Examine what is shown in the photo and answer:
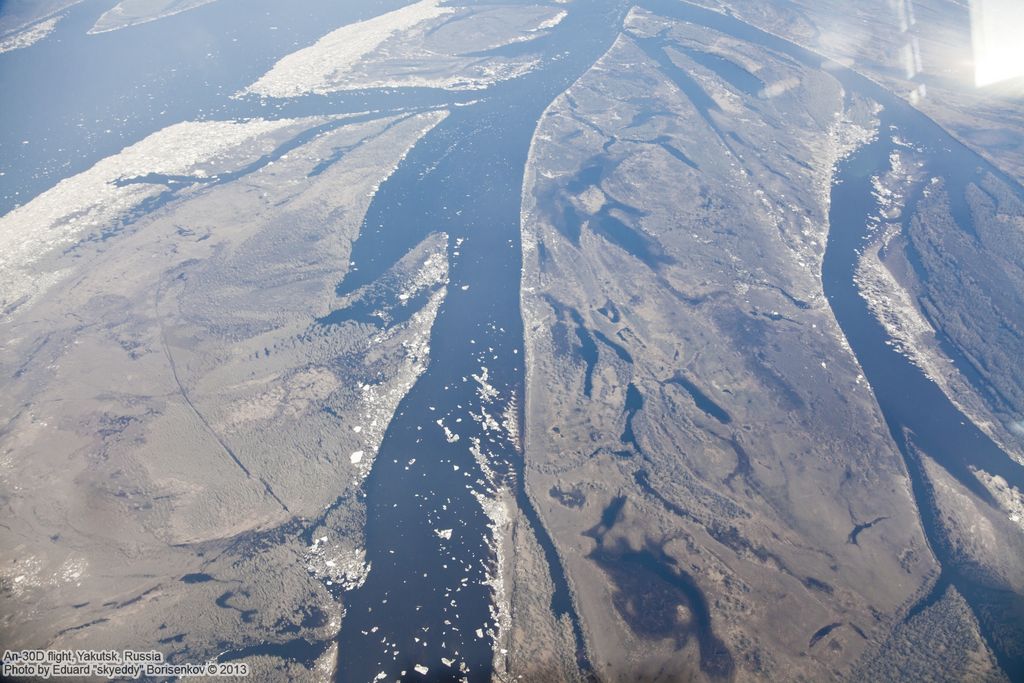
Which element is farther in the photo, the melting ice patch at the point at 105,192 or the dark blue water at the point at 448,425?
the melting ice patch at the point at 105,192

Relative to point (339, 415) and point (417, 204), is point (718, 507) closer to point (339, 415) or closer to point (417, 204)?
point (339, 415)

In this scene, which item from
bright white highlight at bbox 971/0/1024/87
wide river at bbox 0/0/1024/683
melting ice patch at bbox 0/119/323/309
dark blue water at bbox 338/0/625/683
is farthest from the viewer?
bright white highlight at bbox 971/0/1024/87

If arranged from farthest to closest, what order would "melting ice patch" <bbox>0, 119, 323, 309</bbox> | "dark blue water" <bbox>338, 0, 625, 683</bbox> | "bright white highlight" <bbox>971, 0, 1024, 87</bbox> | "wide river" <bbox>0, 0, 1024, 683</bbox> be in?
"bright white highlight" <bbox>971, 0, 1024, 87</bbox> < "melting ice patch" <bbox>0, 119, 323, 309</bbox> < "wide river" <bbox>0, 0, 1024, 683</bbox> < "dark blue water" <bbox>338, 0, 625, 683</bbox>

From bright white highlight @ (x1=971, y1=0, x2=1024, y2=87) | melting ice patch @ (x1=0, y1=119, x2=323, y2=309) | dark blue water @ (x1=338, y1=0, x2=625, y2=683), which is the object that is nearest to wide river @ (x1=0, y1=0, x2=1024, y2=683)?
dark blue water @ (x1=338, y1=0, x2=625, y2=683)

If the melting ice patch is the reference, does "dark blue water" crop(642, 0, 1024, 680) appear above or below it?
below

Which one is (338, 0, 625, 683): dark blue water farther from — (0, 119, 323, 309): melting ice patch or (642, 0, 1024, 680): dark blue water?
(642, 0, 1024, 680): dark blue water

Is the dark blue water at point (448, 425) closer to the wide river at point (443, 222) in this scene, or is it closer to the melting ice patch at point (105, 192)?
the wide river at point (443, 222)

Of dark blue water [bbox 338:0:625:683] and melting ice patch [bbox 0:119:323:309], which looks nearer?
dark blue water [bbox 338:0:625:683]

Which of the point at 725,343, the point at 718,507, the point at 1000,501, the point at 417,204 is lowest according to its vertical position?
→ the point at 1000,501

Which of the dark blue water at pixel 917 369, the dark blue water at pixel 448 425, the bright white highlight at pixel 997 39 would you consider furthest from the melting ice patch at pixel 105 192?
the bright white highlight at pixel 997 39

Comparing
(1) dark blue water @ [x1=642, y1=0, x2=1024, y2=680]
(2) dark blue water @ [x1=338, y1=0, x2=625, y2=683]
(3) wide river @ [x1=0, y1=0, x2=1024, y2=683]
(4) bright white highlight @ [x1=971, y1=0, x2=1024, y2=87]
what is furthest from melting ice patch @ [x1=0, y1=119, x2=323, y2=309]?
(4) bright white highlight @ [x1=971, y1=0, x2=1024, y2=87]

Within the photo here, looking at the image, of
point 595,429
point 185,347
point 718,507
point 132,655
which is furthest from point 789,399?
point 185,347
